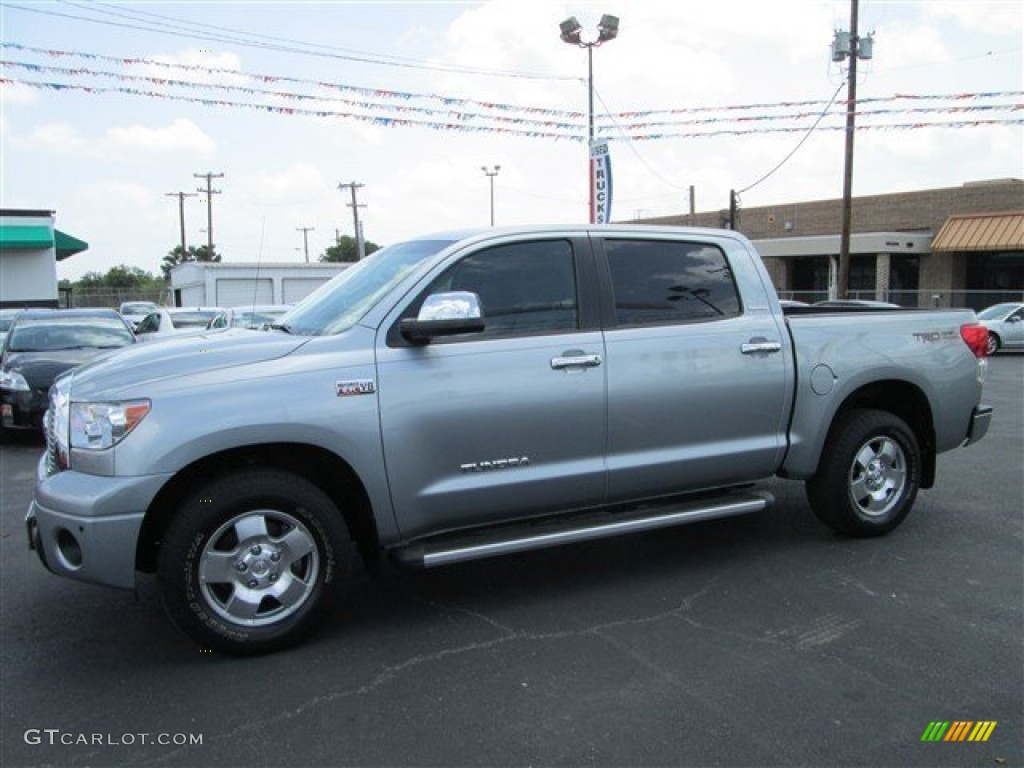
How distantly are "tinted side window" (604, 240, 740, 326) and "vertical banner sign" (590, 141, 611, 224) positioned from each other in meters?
12.2

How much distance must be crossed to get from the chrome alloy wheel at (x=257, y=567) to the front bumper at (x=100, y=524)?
309 mm

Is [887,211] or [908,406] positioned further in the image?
[887,211]

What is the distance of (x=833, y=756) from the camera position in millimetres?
2973

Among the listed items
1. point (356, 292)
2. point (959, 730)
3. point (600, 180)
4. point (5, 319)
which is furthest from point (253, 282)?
point (959, 730)

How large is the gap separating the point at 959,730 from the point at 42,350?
10.4 m

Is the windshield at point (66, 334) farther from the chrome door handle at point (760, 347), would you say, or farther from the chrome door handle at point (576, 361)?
the chrome door handle at point (760, 347)

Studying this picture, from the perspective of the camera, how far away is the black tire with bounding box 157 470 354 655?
11.8 feet

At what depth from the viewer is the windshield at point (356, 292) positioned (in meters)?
4.20

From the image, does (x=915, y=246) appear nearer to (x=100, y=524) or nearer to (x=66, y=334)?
(x=66, y=334)

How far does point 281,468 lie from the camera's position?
393 cm

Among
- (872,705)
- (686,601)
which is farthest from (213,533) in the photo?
(872,705)

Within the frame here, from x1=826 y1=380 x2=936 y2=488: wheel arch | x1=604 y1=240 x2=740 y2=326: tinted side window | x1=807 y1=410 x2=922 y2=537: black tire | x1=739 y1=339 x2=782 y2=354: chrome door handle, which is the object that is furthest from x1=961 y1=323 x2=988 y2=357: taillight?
x1=604 y1=240 x2=740 y2=326: tinted side window

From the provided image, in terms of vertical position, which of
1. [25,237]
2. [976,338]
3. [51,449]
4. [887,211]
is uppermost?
[887,211]

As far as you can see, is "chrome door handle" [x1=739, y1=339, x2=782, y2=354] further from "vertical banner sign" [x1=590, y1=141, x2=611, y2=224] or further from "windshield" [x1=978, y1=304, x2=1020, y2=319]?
"windshield" [x1=978, y1=304, x2=1020, y2=319]
